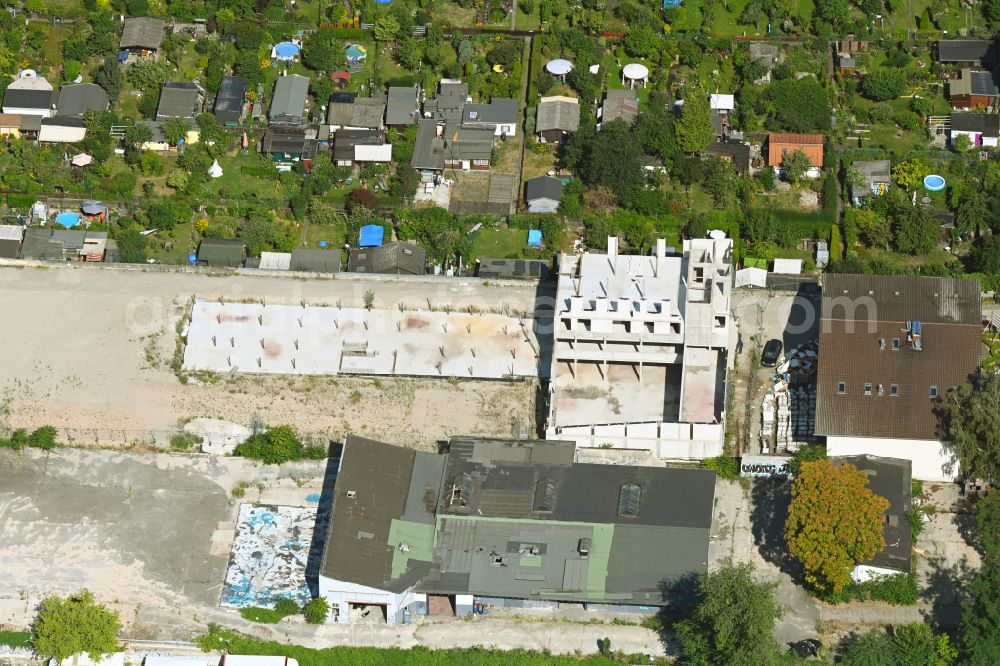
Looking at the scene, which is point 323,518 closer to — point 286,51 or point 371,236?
point 371,236

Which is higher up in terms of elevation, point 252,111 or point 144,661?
point 252,111

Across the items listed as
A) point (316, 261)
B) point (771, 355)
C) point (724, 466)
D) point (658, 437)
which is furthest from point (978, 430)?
point (316, 261)

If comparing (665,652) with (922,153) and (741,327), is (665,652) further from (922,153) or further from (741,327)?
(922,153)

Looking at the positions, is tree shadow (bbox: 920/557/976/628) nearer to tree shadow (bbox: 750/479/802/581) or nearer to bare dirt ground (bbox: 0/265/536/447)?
tree shadow (bbox: 750/479/802/581)

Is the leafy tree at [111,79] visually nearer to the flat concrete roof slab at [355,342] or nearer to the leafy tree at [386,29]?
the leafy tree at [386,29]

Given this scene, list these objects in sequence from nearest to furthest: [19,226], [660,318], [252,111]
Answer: [660,318], [19,226], [252,111]

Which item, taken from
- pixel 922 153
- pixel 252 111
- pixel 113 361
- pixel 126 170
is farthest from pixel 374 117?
pixel 922 153
